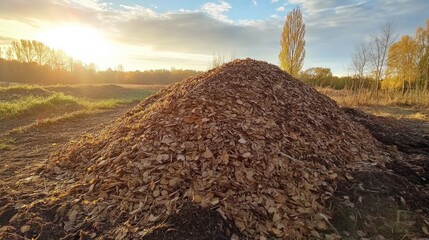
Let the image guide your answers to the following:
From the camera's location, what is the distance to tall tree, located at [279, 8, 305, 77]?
14227 mm

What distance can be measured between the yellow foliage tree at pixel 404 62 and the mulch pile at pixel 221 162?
66.3 feet

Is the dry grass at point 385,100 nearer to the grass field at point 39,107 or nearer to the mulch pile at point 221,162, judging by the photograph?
the mulch pile at point 221,162

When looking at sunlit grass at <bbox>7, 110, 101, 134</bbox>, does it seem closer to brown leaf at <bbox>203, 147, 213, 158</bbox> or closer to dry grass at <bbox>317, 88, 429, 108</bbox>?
brown leaf at <bbox>203, 147, 213, 158</bbox>

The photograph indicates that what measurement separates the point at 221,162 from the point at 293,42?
42.0 ft

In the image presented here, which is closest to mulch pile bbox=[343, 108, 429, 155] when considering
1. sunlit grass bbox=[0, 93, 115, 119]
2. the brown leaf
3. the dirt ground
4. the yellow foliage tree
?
the dirt ground

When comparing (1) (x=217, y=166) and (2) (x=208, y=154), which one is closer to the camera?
(1) (x=217, y=166)

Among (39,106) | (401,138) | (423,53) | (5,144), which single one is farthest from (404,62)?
(5,144)

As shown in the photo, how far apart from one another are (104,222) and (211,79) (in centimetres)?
230

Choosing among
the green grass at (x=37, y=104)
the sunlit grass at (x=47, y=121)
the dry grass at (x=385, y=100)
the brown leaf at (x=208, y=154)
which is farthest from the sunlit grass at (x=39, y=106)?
the dry grass at (x=385, y=100)

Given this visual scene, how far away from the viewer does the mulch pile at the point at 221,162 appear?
7.90ft

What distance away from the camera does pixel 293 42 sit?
1434 centimetres

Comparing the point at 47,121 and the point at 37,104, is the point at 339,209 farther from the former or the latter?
the point at 37,104

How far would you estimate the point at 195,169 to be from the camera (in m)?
2.71

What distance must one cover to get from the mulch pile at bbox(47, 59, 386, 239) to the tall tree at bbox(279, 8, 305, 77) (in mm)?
10770
